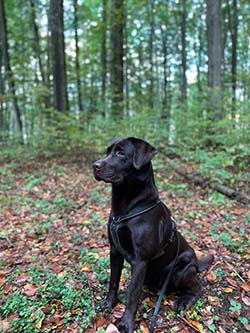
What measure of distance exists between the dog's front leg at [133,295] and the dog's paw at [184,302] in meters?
Result: 0.55

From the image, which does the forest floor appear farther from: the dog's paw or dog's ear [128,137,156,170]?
dog's ear [128,137,156,170]

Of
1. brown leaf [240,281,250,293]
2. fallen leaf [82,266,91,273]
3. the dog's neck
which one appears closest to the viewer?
the dog's neck

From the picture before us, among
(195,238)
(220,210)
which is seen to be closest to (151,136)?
(220,210)

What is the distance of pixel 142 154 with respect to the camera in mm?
2438

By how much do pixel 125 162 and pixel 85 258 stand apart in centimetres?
200

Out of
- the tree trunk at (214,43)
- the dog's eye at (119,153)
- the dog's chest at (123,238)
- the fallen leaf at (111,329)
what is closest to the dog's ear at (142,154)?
the dog's eye at (119,153)

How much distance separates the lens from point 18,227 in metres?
5.16

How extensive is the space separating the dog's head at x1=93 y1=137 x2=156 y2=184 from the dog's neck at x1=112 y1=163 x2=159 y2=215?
8 centimetres

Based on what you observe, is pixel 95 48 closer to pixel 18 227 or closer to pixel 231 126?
pixel 231 126

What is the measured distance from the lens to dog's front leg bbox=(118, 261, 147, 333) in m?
2.42

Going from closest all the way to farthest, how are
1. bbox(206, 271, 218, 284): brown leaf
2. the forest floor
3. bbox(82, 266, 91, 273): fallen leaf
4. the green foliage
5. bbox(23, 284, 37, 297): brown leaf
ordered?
the forest floor, the green foliage, bbox(23, 284, 37, 297): brown leaf, bbox(206, 271, 218, 284): brown leaf, bbox(82, 266, 91, 273): fallen leaf

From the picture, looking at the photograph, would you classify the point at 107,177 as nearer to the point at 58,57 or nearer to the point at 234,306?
the point at 234,306

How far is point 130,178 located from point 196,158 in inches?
263

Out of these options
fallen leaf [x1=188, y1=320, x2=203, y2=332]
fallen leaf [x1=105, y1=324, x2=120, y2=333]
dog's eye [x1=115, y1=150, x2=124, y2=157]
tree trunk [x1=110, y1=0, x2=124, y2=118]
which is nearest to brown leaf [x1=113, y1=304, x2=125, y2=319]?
fallen leaf [x1=105, y1=324, x2=120, y2=333]
